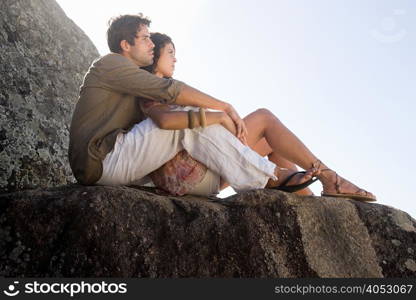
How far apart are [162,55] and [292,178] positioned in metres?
1.66

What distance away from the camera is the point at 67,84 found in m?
7.10

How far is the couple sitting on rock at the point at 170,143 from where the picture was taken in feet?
15.8

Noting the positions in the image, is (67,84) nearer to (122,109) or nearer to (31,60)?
(31,60)

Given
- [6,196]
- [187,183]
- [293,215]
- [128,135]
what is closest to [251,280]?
[293,215]

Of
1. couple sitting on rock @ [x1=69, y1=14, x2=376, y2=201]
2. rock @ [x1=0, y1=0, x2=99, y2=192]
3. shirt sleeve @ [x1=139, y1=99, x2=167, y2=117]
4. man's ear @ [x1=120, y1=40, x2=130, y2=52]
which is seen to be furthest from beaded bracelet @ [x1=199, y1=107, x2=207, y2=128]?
rock @ [x1=0, y1=0, x2=99, y2=192]

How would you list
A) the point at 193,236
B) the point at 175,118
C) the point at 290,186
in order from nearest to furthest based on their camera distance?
the point at 193,236, the point at 175,118, the point at 290,186

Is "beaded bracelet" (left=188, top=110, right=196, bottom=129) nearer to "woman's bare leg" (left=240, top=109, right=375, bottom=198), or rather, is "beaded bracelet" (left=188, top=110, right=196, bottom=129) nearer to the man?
the man

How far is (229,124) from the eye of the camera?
4895mm

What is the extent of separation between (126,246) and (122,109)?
4.85ft

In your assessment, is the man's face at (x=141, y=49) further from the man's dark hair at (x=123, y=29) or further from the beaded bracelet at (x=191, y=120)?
the beaded bracelet at (x=191, y=120)

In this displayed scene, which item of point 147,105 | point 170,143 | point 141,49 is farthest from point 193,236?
point 141,49

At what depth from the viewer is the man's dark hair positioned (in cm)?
530

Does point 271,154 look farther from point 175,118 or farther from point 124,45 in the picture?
point 124,45

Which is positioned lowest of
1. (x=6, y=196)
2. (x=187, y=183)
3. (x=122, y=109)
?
(x=6, y=196)
